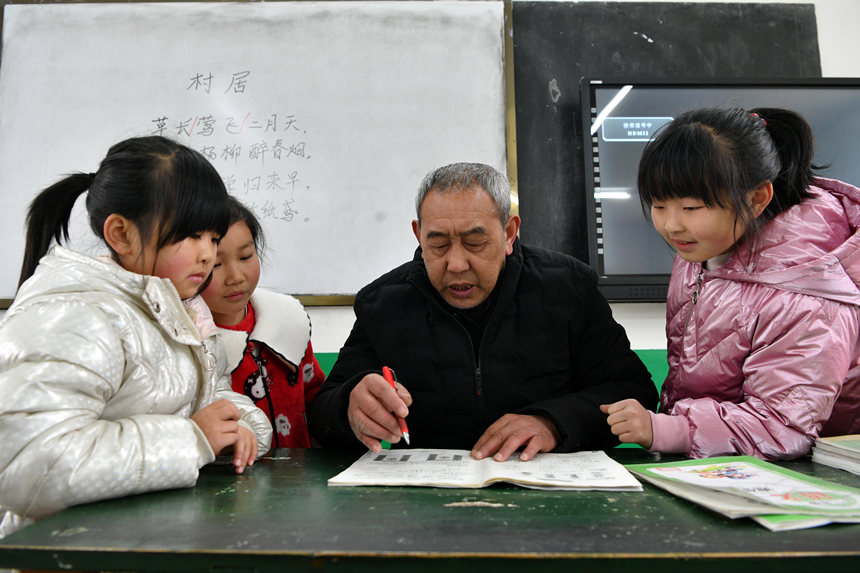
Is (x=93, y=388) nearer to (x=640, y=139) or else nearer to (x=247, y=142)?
(x=247, y=142)

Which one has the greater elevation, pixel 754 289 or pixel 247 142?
pixel 247 142

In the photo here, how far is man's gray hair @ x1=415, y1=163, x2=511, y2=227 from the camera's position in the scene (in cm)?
133

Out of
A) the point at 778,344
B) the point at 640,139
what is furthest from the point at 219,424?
the point at 640,139

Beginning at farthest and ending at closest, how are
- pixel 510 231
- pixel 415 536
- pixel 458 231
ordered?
pixel 510 231 < pixel 458 231 < pixel 415 536

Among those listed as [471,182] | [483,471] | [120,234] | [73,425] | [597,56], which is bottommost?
[483,471]

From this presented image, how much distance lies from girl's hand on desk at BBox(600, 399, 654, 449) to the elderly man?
135 millimetres

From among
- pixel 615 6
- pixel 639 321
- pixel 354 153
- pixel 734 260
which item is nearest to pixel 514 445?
pixel 734 260

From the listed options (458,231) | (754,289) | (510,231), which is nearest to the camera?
(754,289)

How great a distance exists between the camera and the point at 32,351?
A: 780mm

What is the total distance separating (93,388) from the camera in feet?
2.66

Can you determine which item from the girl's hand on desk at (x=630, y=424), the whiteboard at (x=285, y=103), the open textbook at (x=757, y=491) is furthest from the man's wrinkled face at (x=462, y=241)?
the whiteboard at (x=285, y=103)

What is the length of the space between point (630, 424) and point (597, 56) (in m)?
1.86

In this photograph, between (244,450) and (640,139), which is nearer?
(244,450)

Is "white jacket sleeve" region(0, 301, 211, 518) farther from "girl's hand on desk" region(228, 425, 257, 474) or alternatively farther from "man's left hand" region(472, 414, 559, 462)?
"man's left hand" region(472, 414, 559, 462)
